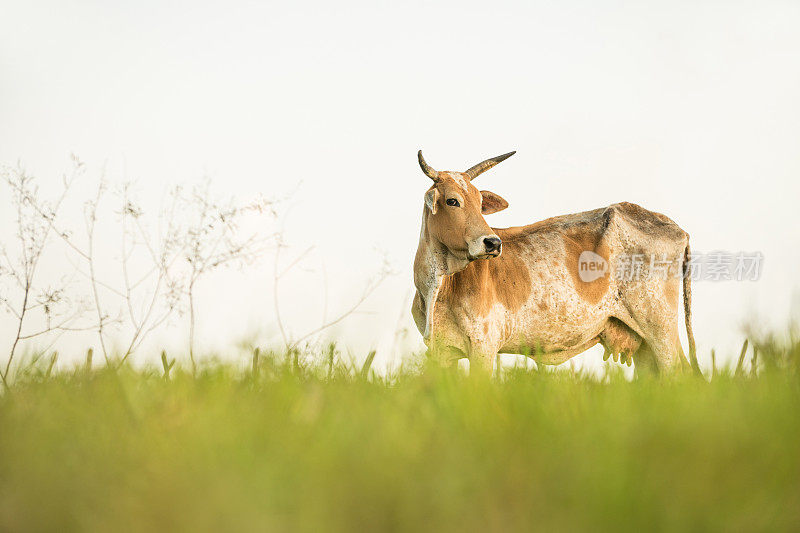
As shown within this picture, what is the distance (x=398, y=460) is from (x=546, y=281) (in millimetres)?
4965

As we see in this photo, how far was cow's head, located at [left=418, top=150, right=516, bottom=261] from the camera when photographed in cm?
516

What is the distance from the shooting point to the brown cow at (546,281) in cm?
549

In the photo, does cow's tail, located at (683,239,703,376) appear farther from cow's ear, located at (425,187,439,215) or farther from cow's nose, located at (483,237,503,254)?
cow's ear, located at (425,187,439,215)

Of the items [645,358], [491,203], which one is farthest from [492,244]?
[645,358]

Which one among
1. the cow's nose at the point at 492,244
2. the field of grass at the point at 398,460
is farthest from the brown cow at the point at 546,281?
the field of grass at the point at 398,460

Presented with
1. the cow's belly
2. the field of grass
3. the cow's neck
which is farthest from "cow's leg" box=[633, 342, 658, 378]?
the field of grass

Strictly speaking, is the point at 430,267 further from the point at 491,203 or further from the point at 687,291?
the point at 687,291

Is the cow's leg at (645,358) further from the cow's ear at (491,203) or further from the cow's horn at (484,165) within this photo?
the cow's horn at (484,165)

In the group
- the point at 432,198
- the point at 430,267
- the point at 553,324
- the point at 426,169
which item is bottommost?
the point at 553,324

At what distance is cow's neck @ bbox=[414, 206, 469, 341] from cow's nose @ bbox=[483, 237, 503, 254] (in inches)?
11.9

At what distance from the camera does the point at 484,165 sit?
5.93 meters

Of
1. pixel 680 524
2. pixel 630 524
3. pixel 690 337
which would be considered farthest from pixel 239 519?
pixel 690 337

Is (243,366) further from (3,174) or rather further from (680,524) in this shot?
(3,174)

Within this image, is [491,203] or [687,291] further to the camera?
[687,291]
